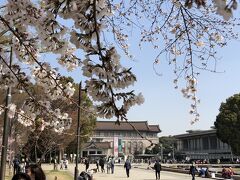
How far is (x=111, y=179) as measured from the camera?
3025 centimetres

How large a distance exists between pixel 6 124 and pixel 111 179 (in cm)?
1934

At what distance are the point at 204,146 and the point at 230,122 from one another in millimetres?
45865

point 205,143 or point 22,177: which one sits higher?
point 205,143

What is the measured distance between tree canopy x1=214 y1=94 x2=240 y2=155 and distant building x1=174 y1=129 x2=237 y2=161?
31.0m

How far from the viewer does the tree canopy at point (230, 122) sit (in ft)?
193

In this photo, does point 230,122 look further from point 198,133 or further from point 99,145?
point 99,145

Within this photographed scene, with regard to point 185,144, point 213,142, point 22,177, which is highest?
point 185,144

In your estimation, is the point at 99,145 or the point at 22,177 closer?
the point at 22,177

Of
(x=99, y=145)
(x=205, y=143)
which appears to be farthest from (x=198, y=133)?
(x=99, y=145)

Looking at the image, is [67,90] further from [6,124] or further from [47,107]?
[6,124]

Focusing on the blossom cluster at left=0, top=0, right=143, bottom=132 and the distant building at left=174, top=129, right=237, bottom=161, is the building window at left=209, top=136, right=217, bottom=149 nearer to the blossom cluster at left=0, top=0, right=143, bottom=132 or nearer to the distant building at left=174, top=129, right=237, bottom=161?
the distant building at left=174, top=129, right=237, bottom=161

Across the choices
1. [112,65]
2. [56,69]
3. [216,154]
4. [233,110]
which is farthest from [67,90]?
[216,154]

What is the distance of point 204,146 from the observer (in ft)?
342

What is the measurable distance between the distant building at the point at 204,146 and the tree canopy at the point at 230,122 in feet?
102
